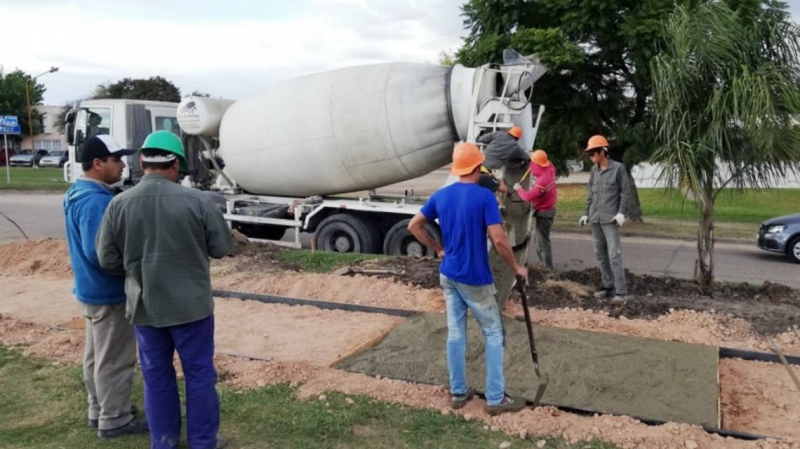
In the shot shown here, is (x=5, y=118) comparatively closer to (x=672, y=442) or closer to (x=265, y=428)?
(x=265, y=428)

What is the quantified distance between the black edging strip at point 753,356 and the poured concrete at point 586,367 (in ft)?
0.62

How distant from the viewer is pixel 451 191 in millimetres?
4703

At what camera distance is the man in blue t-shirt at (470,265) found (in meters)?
4.64

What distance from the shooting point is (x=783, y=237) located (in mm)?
12688

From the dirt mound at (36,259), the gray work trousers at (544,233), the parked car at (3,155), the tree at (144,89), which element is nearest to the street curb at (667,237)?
the gray work trousers at (544,233)

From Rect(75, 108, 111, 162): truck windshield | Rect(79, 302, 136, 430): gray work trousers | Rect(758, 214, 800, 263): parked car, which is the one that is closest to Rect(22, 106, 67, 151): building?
Rect(75, 108, 111, 162): truck windshield

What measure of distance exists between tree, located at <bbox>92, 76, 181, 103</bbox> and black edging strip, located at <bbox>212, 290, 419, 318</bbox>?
43103mm

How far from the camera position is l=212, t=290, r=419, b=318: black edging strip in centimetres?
752

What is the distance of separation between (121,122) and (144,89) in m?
38.7

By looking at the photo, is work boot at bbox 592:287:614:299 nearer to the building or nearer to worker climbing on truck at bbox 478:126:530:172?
worker climbing on truck at bbox 478:126:530:172

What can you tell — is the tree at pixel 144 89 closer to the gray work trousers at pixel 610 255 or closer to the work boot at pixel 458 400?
the gray work trousers at pixel 610 255

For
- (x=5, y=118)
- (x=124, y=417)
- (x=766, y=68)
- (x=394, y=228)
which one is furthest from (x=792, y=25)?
(x=5, y=118)

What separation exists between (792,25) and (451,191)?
5.60 m

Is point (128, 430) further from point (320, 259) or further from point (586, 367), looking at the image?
point (320, 259)
